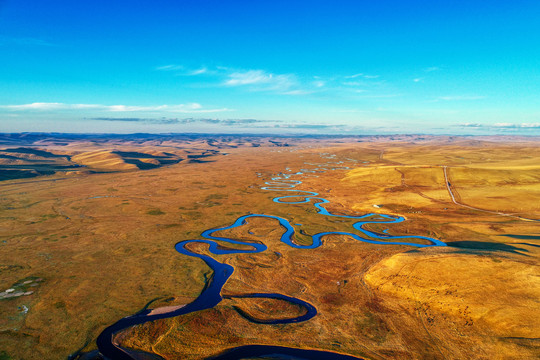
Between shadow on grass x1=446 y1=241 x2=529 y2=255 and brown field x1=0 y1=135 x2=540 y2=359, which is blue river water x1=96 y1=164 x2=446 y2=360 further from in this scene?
shadow on grass x1=446 y1=241 x2=529 y2=255

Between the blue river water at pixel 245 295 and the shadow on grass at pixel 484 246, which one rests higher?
the shadow on grass at pixel 484 246

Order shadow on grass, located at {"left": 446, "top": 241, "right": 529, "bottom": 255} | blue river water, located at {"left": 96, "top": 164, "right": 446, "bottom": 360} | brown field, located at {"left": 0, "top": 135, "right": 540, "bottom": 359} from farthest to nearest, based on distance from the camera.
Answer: shadow on grass, located at {"left": 446, "top": 241, "right": 529, "bottom": 255} → brown field, located at {"left": 0, "top": 135, "right": 540, "bottom": 359} → blue river water, located at {"left": 96, "top": 164, "right": 446, "bottom": 360}

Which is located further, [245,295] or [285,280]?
[285,280]

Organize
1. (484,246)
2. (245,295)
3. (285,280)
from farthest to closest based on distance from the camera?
1. (484,246)
2. (285,280)
3. (245,295)

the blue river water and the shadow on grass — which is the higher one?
the shadow on grass

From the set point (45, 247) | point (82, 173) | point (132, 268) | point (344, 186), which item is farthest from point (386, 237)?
point (82, 173)

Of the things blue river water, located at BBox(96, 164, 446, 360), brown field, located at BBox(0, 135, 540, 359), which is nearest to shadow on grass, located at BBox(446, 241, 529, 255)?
brown field, located at BBox(0, 135, 540, 359)

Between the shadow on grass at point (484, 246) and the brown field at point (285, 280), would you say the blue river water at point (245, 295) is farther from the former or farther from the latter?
the shadow on grass at point (484, 246)

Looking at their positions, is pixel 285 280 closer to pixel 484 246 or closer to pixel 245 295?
pixel 245 295

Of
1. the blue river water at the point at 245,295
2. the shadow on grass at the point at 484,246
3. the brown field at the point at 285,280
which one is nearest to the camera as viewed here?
the blue river water at the point at 245,295

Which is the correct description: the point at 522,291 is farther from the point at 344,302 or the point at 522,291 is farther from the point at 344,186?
the point at 344,186

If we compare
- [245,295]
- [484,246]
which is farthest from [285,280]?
[484,246]

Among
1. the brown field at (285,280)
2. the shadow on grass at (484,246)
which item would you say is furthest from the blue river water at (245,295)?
the shadow on grass at (484,246)
